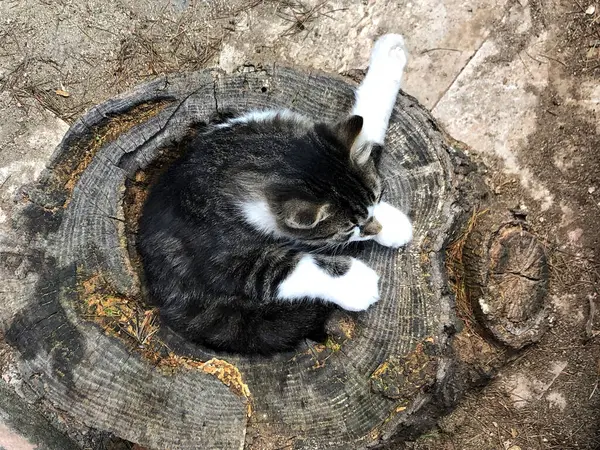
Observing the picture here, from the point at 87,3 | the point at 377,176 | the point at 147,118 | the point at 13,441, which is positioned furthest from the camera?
the point at 87,3

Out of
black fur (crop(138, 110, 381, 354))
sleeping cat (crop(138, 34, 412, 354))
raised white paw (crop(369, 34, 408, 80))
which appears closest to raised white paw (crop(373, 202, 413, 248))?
sleeping cat (crop(138, 34, 412, 354))

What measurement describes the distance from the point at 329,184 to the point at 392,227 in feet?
1.48

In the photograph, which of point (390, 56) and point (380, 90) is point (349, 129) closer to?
point (380, 90)

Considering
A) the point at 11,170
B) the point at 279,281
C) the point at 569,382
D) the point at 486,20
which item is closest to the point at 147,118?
the point at 279,281

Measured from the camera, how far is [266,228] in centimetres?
239

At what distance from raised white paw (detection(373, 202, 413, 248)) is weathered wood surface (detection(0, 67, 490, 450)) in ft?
0.25

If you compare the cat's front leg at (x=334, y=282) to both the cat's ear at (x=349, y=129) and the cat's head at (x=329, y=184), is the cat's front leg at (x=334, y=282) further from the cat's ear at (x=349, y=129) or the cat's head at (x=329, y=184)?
the cat's ear at (x=349, y=129)

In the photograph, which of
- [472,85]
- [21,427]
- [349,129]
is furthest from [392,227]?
[21,427]

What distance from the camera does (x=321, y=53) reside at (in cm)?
336

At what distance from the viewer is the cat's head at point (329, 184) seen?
2105 mm

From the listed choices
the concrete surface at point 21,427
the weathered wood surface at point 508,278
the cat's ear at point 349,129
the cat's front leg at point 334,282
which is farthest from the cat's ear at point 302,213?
the concrete surface at point 21,427

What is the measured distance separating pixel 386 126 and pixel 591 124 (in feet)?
5.80

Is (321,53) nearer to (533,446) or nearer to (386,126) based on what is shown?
(386,126)

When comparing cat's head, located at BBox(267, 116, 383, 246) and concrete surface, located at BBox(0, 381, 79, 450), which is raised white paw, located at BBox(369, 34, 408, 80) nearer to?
cat's head, located at BBox(267, 116, 383, 246)
